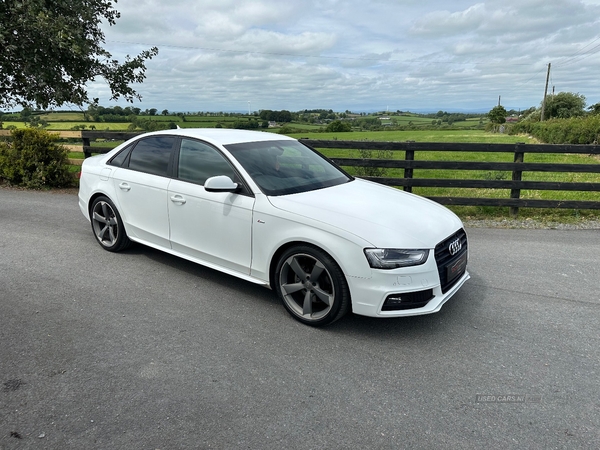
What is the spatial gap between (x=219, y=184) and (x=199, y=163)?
75 cm

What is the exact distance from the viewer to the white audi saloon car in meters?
3.54

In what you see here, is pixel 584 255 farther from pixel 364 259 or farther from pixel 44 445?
pixel 44 445

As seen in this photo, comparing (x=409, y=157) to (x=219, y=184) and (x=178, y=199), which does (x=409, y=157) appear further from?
(x=219, y=184)

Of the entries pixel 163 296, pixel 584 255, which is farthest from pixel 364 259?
pixel 584 255

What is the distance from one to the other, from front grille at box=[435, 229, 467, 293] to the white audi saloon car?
1cm

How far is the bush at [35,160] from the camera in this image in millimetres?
10117

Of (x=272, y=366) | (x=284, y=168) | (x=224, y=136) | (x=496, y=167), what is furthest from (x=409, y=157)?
(x=272, y=366)

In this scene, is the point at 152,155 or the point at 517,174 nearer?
the point at 152,155

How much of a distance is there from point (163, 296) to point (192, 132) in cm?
190

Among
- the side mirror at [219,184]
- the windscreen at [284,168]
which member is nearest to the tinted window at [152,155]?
the windscreen at [284,168]

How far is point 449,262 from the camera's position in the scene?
3816 millimetres

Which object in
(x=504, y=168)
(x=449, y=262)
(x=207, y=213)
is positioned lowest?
(x=449, y=262)

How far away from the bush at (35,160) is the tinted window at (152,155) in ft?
20.0

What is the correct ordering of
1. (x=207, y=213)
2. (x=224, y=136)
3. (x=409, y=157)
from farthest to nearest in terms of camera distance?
(x=409, y=157)
(x=224, y=136)
(x=207, y=213)
